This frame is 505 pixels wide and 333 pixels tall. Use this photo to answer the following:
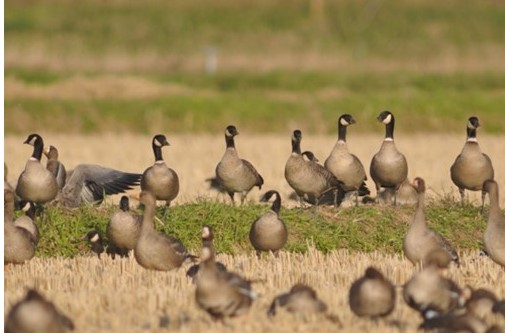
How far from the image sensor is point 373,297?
9820 millimetres

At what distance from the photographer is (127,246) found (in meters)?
14.0

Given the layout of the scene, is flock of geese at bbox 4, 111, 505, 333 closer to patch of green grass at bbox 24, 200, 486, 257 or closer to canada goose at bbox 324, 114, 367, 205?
canada goose at bbox 324, 114, 367, 205

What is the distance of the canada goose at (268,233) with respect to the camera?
13492 millimetres

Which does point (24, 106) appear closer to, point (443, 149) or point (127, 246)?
point (443, 149)

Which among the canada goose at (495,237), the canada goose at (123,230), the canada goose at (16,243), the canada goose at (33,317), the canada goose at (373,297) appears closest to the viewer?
the canada goose at (33,317)

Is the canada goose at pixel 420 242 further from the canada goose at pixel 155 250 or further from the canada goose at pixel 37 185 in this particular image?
the canada goose at pixel 37 185

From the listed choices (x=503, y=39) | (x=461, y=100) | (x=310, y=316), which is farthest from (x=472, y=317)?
(x=503, y=39)

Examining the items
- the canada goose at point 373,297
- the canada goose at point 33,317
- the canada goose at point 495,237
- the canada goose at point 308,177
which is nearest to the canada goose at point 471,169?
the canada goose at point 308,177

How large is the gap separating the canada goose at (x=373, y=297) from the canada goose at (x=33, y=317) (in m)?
2.33

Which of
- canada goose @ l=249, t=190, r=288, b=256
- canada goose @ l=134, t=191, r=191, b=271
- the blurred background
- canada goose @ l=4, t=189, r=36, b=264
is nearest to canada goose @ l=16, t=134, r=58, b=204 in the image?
canada goose @ l=4, t=189, r=36, b=264

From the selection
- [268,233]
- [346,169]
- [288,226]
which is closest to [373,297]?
[268,233]

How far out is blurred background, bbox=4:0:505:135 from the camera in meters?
32.1

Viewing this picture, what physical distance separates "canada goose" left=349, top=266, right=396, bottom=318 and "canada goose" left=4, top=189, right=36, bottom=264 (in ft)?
14.2

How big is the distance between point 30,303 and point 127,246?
4.83m
